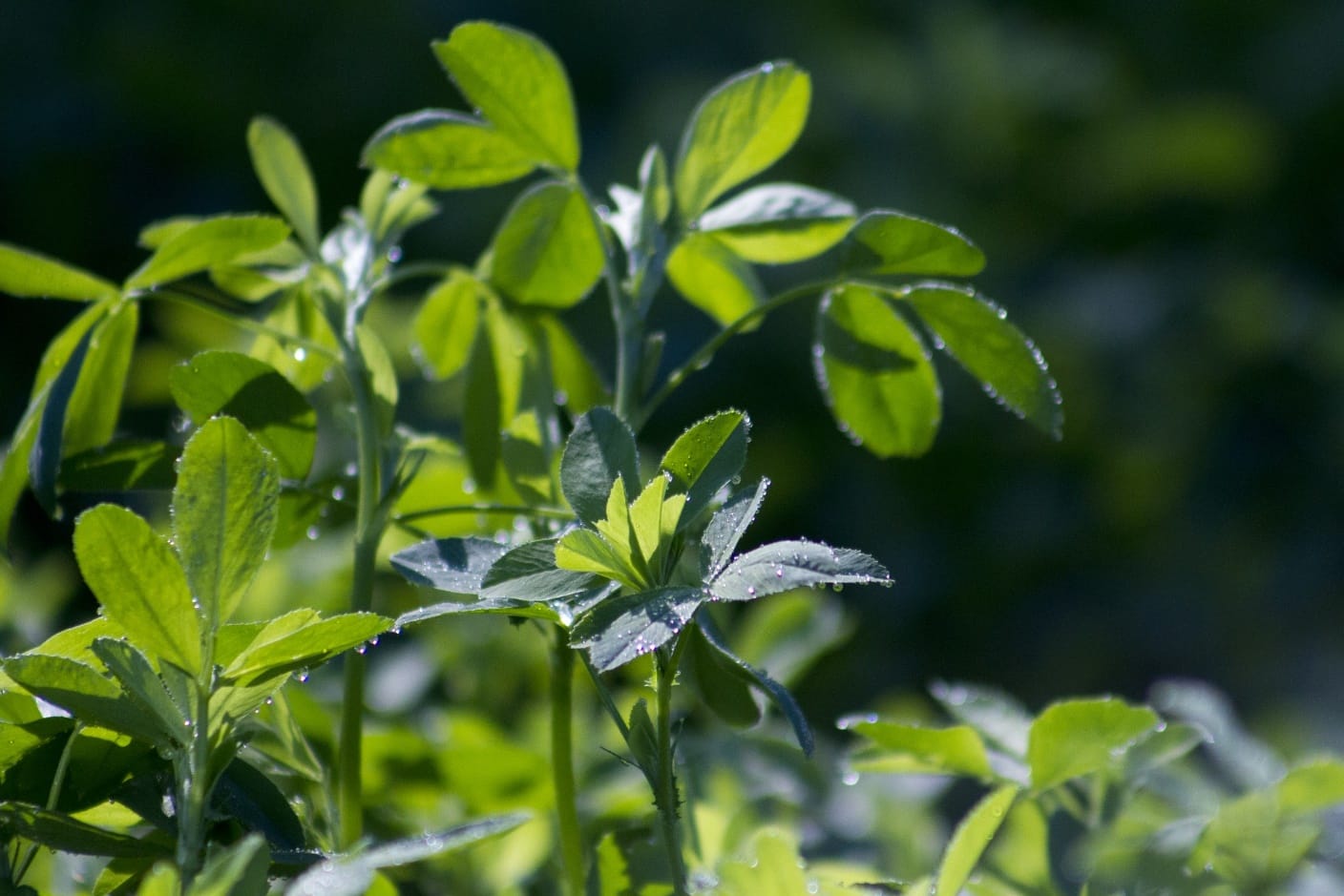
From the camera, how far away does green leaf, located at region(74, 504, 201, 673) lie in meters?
0.36

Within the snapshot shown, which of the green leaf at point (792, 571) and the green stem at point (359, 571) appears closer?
the green leaf at point (792, 571)

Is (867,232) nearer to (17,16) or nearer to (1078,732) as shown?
(1078,732)

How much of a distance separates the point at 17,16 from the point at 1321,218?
9.50ft

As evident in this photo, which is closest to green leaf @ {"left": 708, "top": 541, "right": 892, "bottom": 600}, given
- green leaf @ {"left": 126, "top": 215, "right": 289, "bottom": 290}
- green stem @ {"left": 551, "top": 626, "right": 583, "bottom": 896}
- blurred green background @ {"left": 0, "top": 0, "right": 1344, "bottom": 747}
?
green stem @ {"left": 551, "top": 626, "right": 583, "bottom": 896}

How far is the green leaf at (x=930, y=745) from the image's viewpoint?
45cm

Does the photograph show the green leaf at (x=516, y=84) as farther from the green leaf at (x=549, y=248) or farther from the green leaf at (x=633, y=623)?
the green leaf at (x=633, y=623)

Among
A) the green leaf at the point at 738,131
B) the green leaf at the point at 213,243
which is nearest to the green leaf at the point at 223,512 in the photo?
the green leaf at the point at 213,243

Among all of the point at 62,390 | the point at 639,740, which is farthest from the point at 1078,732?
the point at 62,390

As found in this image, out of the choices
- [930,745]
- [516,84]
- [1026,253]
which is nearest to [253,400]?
[516,84]

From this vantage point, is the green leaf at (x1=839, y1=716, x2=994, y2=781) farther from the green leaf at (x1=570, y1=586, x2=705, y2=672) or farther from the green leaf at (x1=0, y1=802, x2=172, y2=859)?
the green leaf at (x1=0, y1=802, x2=172, y2=859)

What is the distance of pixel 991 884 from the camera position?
1.52 feet

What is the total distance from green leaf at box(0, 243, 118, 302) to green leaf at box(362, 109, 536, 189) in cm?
12

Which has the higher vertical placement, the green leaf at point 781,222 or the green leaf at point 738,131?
the green leaf at point 738,131

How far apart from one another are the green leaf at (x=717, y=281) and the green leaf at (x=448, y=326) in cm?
9
